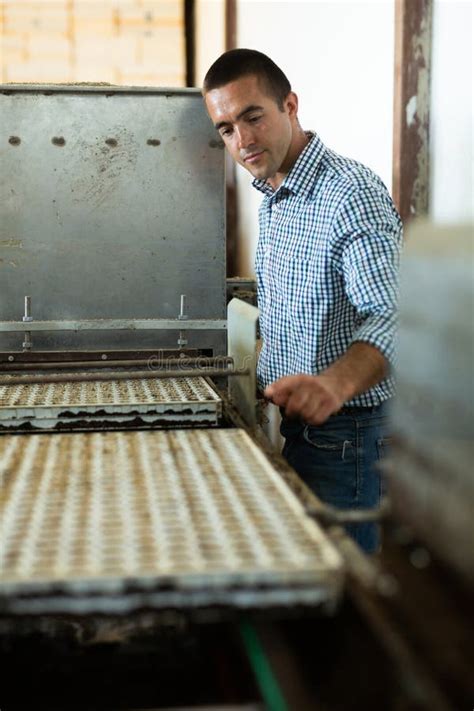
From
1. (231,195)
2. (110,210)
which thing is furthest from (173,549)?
(231,195)

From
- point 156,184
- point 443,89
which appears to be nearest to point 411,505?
point 443,89

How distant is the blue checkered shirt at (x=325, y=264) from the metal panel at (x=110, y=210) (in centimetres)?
43

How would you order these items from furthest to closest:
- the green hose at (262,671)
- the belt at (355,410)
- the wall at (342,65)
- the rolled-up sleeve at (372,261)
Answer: the wall at (342,65) → the belt at (355,410) → the rolled-up sleeve at (372,261) → the green hose at (262,671)

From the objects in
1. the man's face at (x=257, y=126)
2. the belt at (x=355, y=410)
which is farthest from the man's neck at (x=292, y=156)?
the belt at (x=355, y=410)

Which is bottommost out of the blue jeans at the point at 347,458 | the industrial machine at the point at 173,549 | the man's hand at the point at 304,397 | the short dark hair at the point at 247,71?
the blue jeans at the point at 347,458

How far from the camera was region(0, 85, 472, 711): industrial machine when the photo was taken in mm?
819

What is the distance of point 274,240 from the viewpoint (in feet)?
6.71

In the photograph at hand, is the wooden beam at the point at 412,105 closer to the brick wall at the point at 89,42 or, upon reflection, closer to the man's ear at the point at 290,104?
the man's ear at the point at 290,104

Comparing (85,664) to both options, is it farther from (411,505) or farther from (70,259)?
(70,259)

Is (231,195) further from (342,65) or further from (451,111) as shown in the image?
(451,111)

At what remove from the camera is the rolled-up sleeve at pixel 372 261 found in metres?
1.64

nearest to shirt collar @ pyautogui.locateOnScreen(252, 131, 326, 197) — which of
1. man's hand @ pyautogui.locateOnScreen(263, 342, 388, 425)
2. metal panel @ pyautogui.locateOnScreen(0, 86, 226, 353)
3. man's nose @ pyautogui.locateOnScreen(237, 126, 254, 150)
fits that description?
man's nose @ pyautogui.locateOnScreen(237, 126, 254, 150)

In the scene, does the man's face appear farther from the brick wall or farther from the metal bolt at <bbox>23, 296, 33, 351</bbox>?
the brick wall

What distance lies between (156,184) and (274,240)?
1.92 feet
